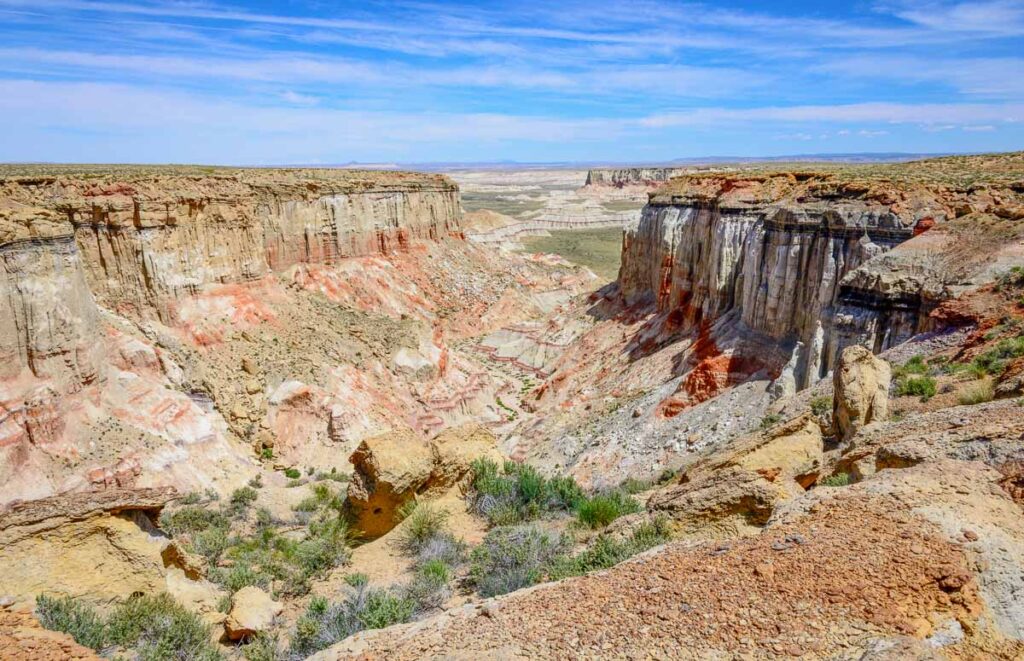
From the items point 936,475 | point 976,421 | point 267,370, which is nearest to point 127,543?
point 936,475

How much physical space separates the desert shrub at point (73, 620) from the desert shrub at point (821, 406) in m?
14.2

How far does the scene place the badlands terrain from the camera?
6414 millimetres

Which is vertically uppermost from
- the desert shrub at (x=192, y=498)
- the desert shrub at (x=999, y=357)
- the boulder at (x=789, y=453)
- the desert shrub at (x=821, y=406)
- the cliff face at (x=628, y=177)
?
the cliff face at (x=628, y=177)

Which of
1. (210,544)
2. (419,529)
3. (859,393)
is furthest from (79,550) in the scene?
(859,393)

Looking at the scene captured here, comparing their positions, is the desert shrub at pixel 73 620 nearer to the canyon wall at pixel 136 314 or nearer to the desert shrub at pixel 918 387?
the canyon wall at pixel 136 314

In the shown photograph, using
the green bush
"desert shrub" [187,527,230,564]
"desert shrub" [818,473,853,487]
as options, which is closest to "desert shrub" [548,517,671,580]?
the green bush

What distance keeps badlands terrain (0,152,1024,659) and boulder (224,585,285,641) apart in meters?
0.05

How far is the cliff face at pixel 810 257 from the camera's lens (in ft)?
62.0

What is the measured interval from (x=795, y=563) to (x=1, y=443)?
22093mm

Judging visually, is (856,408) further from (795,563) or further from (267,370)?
(267,370)

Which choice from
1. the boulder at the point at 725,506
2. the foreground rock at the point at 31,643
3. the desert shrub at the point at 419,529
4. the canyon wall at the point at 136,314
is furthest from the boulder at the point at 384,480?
the canyon wall at the point at 136,314

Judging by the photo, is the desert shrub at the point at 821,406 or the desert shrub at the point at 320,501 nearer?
the desert shrub at the point at 821,406

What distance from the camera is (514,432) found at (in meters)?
30.5

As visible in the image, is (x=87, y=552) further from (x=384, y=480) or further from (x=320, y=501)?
(x=320, y=501)
